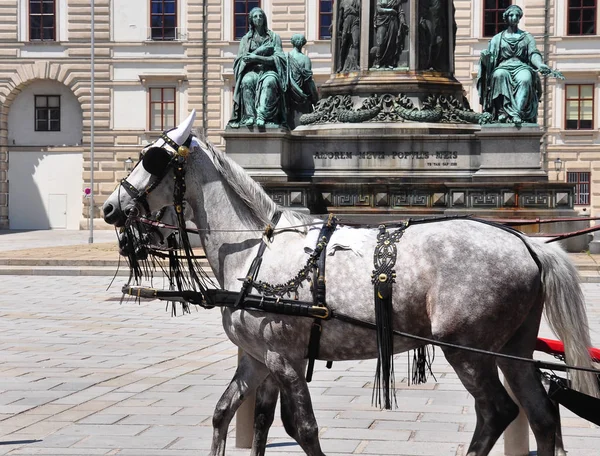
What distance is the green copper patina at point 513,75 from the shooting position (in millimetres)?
24984

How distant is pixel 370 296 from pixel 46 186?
46376 millimetres

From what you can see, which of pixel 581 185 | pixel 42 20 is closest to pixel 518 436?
pixel 581 185

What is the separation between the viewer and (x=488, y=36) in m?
49.6

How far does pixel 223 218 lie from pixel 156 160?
1.73 ft

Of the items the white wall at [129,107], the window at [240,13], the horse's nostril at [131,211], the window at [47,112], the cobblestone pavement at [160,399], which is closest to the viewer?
the horse's nostril at [131,211]

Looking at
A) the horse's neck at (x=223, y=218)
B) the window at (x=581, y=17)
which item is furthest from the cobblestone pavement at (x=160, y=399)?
the window at (x=581, y=17)

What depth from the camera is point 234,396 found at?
281 inches

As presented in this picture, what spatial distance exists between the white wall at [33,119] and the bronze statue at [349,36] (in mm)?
27577

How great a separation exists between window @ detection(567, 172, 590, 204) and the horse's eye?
43294mm

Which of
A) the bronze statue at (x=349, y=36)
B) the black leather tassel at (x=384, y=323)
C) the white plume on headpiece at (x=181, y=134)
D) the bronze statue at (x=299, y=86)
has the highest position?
the bronze statue at (x=349, y=36)

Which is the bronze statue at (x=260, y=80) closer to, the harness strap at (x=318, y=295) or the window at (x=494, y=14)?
the harness strap at (x=318, y=295)

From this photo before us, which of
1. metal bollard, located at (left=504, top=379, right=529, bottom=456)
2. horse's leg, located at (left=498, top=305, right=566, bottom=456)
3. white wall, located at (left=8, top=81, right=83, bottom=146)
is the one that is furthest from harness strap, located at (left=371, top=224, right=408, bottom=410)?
white wall, located at (left=8, top=81, right=83, bottom=146)

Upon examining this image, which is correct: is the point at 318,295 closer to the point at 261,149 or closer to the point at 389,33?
the point at 389,33

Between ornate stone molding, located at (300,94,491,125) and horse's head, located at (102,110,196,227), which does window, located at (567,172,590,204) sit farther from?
horse's head, located at (102,110,196,227)
